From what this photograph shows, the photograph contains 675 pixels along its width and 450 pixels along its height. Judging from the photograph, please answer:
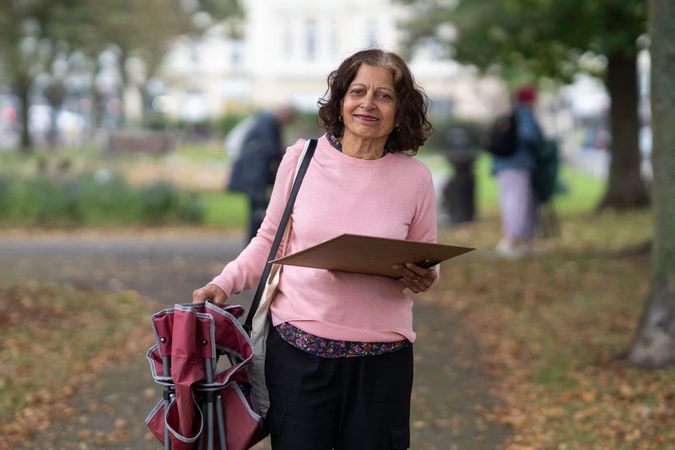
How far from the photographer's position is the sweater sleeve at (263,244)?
3.49 m

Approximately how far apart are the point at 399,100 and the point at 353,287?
0.64 meters

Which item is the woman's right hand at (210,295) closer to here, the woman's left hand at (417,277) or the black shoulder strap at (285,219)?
the black shoulder strap at (285,219)

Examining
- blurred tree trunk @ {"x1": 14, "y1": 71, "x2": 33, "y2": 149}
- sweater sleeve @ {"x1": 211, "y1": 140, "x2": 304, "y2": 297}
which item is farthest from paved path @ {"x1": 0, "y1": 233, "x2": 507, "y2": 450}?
blurred tree trunk @ {"x1": 14, "y1": 71, "x2": 33, "y2": 149}

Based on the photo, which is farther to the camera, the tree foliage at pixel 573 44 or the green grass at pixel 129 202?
the green grass at pixel 129 202

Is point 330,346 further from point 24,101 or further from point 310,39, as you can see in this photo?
point 310,39

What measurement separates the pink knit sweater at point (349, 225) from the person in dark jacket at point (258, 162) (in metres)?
7.95

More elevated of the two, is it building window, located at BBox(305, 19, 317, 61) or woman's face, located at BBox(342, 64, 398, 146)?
building window, located at BBox(305, 19, 317, 61)

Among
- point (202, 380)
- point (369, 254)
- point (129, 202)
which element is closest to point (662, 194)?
point (369, 254)

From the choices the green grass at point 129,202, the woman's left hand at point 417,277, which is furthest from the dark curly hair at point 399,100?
the green grass at point 129,202

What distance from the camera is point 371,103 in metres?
3.41

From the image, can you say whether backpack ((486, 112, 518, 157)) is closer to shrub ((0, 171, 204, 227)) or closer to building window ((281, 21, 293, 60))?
shrub ((0, 171, 204, 227))

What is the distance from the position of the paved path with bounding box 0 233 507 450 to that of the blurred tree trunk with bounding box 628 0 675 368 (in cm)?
Answer: 119

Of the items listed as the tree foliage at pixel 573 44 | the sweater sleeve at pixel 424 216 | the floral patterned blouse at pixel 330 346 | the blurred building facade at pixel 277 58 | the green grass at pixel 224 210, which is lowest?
the green grass at pixel 224 210

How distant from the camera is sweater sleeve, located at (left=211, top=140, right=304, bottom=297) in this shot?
11.5 ft
